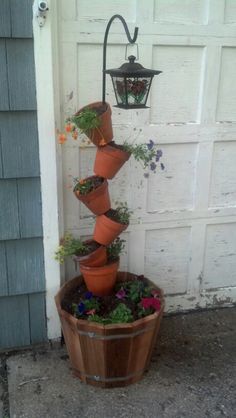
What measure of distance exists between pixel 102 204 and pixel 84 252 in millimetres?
263

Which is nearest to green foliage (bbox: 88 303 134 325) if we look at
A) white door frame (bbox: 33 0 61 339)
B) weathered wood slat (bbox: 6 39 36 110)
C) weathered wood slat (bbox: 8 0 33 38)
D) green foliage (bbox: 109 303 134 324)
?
green foliage (bbox: 109 303 134 324)

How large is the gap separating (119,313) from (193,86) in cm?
125

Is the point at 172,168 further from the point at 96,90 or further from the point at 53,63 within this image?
the point at 53,63

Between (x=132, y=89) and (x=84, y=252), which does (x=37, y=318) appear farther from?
(x=132, y=89)

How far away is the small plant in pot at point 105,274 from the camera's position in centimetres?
213

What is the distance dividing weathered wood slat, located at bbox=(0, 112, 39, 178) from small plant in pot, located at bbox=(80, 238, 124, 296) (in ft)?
1.79

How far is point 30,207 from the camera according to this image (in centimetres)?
212

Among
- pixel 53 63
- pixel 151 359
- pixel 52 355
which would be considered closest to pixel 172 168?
pixel 53 63

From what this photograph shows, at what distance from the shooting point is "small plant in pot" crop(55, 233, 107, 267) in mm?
2078

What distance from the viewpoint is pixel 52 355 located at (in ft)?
7.66

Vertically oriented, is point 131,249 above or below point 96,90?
below

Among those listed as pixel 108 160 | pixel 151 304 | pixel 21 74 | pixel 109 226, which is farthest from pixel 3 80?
pixel 151 304

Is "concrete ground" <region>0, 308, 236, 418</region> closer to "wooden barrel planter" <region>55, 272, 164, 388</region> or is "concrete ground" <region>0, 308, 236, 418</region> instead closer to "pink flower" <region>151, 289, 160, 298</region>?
"wooden barrel planter" <region>55, 272, 164, 388</region>

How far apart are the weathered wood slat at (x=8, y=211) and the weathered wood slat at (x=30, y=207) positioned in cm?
2
